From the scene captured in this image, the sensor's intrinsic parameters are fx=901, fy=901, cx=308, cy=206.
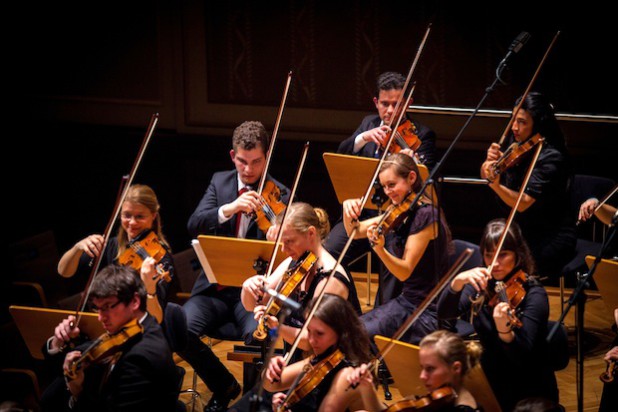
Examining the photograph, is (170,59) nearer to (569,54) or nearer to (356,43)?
(356,43)

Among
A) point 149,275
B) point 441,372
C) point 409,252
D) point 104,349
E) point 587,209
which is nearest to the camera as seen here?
point 441,372

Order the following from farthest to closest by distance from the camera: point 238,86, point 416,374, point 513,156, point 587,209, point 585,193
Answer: point 238,86 < point 585,193 < point 587,209 < point 513,156 < point 416,374

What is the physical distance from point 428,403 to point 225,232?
180 cm

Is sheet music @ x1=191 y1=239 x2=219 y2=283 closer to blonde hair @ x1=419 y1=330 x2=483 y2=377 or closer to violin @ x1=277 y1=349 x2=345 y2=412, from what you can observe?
violin @ x1=277 y1=349 x2=345 y2=412

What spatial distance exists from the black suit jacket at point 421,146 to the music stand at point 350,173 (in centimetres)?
41

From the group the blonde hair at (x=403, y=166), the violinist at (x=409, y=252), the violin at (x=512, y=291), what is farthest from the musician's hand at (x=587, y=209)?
the violin at (x=512, y=291)

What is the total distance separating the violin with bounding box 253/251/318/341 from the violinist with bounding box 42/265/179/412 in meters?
0.42

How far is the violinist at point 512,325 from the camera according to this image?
3.37 m

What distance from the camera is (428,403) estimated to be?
9.39 ft

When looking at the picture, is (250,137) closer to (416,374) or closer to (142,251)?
(142,251)

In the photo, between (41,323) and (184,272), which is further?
(184,272)

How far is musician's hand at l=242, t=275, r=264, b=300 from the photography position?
3.60m

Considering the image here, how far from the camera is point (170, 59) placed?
614cm

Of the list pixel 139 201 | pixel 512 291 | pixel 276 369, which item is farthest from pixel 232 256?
pixel 512 291
